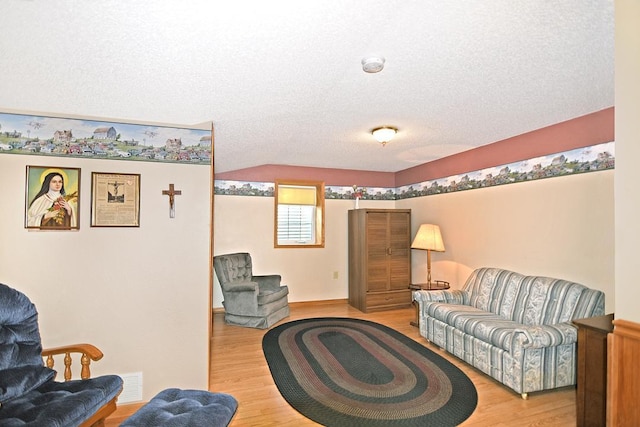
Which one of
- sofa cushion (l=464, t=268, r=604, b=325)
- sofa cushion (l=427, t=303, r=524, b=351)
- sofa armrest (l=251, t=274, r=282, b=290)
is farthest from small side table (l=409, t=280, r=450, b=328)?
sofa armrest (l=251, t=274, r=282, b=290)

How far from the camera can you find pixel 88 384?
1.80 meters

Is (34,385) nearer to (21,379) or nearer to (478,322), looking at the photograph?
(21,379)

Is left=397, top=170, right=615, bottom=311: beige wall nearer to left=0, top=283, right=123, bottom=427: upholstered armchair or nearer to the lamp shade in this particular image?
the lamp shade

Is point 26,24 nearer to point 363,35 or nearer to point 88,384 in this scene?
point 363,35

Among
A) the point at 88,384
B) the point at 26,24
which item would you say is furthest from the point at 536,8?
the point at 88,384

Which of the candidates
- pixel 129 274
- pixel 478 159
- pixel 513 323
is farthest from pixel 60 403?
pixel 478 159

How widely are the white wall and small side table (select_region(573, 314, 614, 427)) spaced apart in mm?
2566

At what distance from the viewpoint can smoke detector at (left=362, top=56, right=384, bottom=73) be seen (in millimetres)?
2080

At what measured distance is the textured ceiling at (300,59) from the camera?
1.57 m

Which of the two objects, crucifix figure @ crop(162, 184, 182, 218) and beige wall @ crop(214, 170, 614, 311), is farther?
beige wall @ crop(214, 170, 614, 311)

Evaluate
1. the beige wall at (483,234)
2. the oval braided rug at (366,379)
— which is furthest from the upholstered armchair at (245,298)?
the beige wall at (483,234)

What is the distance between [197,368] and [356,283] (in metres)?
3.25

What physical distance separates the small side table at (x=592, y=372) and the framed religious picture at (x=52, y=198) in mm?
3408

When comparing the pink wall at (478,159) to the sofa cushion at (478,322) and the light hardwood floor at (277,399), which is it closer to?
the sofa cushion at (478,322)
